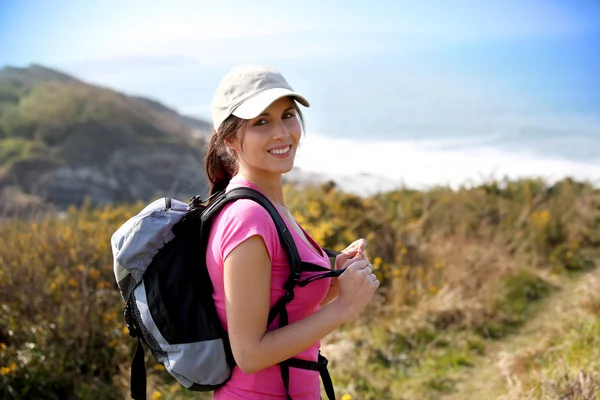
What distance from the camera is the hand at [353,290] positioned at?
1660 millimetres

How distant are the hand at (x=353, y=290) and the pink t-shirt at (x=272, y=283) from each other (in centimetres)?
9

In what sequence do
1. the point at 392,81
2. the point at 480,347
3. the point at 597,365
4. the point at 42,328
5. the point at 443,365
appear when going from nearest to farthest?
the point at 597,365 → the point at 42,328 → the point at 443,365 → the point at 480,347 → the point at 392,81

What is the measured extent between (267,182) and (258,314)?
0.45m

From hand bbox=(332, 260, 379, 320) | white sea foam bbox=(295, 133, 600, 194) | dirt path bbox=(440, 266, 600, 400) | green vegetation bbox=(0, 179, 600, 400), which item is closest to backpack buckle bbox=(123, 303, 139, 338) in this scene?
hand bbox=(332, 260, 379, 320)

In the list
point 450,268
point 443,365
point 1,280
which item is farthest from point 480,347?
point 1,280

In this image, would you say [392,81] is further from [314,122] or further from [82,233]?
[82,233]

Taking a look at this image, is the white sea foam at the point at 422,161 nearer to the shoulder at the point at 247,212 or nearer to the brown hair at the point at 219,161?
the brown hair at the point at 219,161

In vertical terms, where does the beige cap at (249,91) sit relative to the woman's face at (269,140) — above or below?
above

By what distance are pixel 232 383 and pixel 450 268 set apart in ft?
16.0

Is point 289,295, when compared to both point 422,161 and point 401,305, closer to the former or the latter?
point 401,305

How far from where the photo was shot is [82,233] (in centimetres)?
554

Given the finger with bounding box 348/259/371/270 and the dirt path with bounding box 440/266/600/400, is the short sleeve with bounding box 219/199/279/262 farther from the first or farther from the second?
the dirt path with bounding box 440/266/600/400

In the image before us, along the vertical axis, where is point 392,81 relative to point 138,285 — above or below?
above

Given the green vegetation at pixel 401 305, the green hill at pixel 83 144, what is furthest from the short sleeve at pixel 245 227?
the green hill at pixel 83 144
